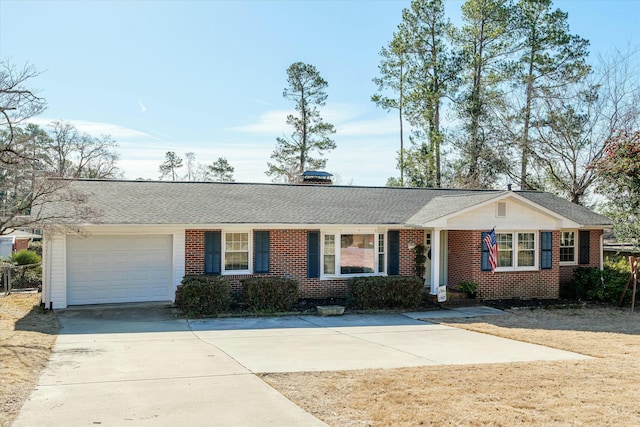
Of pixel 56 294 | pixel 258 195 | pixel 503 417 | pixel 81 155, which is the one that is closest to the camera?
pixel 503 417

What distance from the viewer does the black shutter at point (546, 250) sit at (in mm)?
18906

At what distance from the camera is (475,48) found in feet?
116

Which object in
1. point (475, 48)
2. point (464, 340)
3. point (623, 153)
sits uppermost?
point (475, 48)

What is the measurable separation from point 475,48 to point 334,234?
2236 centimetres

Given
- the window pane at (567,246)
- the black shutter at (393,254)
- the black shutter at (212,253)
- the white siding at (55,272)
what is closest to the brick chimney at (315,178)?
the black shutter at (393,254)

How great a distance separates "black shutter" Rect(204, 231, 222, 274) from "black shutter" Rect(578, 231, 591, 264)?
1301 centimetres

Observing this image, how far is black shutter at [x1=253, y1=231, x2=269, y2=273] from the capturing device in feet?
56.3

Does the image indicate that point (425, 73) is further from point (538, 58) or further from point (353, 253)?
point (353, 253)

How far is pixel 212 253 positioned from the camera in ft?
55.1

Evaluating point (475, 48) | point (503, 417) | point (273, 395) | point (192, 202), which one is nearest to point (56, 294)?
point (192, 202)

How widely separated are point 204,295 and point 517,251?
33.1ft

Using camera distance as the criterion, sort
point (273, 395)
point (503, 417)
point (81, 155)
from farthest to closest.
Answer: point (81, 155) → point (273, 395) → point (503, 417)

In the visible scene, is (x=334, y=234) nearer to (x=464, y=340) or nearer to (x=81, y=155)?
(x=464, y=340)

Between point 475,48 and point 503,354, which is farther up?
point 475,48
